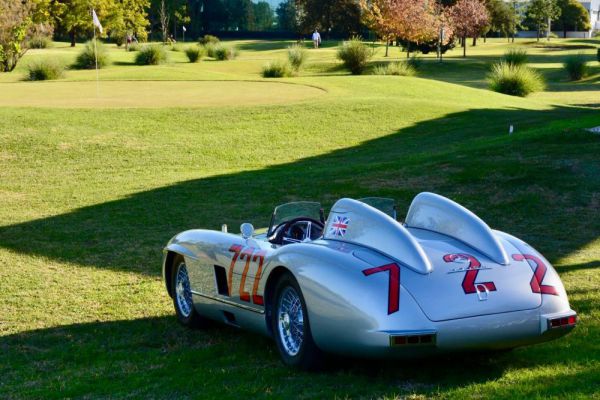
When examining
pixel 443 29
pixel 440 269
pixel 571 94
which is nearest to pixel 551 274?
pixel 440 269

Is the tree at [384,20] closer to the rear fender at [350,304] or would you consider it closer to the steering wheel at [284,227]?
the steering wheel at [284,227]

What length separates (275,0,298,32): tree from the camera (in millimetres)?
116675

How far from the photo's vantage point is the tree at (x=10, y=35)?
50.7 metres

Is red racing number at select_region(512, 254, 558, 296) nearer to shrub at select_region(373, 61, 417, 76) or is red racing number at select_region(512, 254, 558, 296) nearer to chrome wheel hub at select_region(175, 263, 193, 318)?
chrome wheel hub at select_region(175, 263, 193, 318)

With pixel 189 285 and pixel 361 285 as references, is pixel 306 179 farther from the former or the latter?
pixel 361 285

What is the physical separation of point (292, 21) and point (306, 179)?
102 meters

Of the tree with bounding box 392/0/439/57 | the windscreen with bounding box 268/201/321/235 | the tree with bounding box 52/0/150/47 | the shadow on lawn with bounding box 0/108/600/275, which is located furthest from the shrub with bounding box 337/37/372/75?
the windscreen with bounding box 268/201/321/235

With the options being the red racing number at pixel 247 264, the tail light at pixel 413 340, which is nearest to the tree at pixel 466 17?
the red racing number at pixel 247 264

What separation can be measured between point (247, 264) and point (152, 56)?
4626 centimetres

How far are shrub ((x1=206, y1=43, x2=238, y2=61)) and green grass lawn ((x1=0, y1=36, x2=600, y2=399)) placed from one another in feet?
78.5

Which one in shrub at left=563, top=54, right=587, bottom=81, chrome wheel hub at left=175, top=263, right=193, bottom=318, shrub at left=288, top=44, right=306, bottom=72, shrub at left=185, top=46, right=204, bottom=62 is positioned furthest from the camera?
shrub at left=185, top=46, right=204, bottom=62

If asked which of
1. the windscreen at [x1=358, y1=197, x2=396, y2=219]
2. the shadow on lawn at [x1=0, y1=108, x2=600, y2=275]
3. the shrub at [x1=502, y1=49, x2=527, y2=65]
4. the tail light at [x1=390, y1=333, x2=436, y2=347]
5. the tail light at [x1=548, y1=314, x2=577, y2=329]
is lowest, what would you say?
the shadow on lawn at [x1=0, y1=108, x2=600, y2=275]

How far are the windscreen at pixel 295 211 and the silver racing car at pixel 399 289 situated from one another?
0.31m

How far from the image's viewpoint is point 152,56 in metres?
52.3
